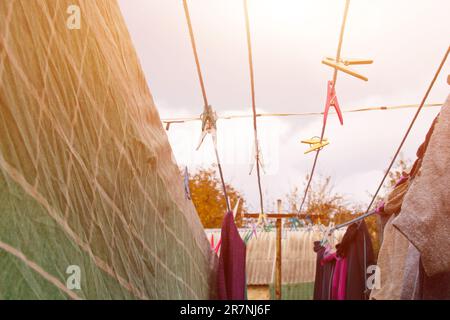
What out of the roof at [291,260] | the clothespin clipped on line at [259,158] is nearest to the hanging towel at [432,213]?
the clothespin clipped on line at [259,158]

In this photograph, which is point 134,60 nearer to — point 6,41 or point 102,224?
point 102,224

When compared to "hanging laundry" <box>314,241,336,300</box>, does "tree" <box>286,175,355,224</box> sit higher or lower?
higher

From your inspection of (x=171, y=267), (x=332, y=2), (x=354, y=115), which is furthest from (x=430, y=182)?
(x=354, y=115)

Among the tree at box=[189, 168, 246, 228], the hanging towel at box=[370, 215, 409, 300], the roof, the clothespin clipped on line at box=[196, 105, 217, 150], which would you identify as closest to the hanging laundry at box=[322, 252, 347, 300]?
the hanging towel at box=[370, 215, 409, 300]

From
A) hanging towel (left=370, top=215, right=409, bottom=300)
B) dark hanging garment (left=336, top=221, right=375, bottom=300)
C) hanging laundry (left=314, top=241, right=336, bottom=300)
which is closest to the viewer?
hanging towel (left=370, top=215, right=409, bottom=300)

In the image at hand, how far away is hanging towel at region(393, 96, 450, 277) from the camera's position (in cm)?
115

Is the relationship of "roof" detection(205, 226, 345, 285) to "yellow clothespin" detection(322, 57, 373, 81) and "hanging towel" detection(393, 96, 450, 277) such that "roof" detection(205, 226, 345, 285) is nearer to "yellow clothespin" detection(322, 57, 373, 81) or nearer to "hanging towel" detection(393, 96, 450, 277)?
"yellow clothespin" detection(322, 57, 373, 81)

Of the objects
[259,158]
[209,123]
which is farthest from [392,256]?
[259,158]

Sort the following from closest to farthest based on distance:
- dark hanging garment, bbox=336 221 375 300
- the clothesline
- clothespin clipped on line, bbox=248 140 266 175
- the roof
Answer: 1. dark hanging garment, bbox=336 221 375 300
2. clothespin clipped on line, bbox=248 140 266 175
3. the clothesline
4. the roof

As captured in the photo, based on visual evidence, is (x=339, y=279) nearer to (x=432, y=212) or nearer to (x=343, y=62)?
(x=343, y=62)

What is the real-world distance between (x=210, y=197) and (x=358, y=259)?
1285 centimetres

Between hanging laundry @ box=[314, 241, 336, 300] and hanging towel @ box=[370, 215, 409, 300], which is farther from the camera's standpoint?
hanging laundry @ box=[314, 241, 336, 300]

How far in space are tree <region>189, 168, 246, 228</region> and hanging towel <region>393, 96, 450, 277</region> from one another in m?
12.6

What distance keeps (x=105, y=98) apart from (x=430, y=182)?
0.85m
